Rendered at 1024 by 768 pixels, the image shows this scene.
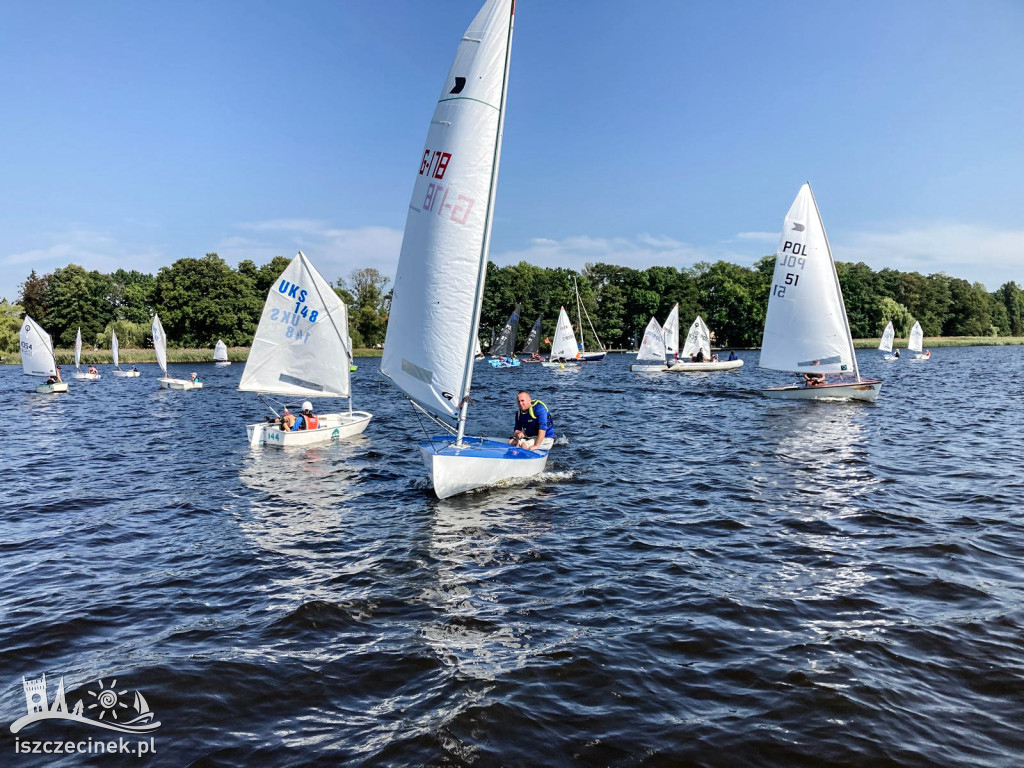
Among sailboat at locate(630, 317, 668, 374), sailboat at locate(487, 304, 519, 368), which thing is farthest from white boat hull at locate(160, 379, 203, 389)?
sailboat at locate(630, 317, 668, 374)

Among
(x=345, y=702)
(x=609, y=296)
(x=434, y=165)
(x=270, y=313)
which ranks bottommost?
(x=345, y=702)

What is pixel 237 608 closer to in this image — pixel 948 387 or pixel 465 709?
pixel 465 709

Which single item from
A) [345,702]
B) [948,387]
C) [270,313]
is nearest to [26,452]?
[270,313]

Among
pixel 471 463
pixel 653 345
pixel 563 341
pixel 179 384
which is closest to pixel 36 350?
pixel 179 384

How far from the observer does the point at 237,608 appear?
346 inches

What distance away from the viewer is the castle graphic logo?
20.2ft

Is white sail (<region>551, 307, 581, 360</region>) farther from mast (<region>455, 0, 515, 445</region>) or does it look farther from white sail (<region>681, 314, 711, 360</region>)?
mast (<region>455, 0, 515, 445</region>)

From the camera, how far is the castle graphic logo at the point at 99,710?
20.2 feet

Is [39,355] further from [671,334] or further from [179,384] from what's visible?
[671,334]

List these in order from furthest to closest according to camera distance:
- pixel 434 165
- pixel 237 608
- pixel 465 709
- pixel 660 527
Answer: pixel 434 165, pixel 660 527, pixel 237 608, pixel 465 709

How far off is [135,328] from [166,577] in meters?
104

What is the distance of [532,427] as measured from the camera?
16531mm

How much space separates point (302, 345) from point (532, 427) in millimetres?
11890

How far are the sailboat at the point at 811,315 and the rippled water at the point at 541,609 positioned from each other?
484 inches
